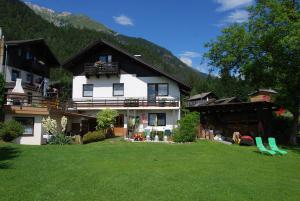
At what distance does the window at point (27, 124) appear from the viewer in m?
21.3

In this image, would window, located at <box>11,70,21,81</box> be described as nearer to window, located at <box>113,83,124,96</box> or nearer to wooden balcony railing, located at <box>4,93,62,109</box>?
window, located at <box>113,83,124,96</box>

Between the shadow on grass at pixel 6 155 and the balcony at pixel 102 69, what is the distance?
49.0 ft


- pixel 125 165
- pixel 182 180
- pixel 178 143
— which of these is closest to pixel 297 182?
pixel 182 180


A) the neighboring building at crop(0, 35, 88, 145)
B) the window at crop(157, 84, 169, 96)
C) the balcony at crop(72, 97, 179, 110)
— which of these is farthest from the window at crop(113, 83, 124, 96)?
the neighboring building at crop(0, 35, 88, 145)

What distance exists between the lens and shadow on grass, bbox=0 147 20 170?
12286mm

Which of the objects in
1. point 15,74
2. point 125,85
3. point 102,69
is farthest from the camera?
point 15,74

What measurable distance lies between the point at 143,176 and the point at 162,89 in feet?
66.7

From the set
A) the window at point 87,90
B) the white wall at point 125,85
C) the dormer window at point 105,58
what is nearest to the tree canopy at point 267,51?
the white wall at point 125,85

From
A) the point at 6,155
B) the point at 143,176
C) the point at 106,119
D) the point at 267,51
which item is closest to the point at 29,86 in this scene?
the point at 106,119

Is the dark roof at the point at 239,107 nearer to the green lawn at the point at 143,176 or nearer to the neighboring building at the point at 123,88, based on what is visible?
the neighboring building at the point at 123,88

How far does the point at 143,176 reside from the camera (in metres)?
10.7

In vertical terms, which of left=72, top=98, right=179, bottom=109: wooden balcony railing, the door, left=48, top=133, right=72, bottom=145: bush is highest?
the door

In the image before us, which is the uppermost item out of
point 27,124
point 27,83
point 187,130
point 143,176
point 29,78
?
point 29,78

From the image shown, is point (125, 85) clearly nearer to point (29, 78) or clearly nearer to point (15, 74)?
point (15, 74)
